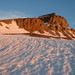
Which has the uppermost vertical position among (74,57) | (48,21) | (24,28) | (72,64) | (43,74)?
(48,21)

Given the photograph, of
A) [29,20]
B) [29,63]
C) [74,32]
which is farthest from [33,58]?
[74,32]

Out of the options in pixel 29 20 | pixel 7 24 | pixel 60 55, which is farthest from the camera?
pixel 29 20

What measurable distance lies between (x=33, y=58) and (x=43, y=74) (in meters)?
2.64

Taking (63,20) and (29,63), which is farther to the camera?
(63,20)

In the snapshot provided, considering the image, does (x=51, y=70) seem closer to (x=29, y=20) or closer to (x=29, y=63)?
(x=29, y=63)

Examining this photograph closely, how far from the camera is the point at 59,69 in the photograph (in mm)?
8156

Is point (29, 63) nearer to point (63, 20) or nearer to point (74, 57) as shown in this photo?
point (74, 57)

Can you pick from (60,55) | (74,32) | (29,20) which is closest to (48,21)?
(74,32)

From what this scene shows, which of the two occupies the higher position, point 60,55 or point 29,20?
point 29,20

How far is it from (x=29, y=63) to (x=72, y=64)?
8.50 ft

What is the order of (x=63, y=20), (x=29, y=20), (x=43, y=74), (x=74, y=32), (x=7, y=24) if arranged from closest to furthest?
1. (x=43, y=74)
2. (x=7, y=24)
3. (x=29, y=20)
4. (x=74, y=32)
5. (x=63, y=20)

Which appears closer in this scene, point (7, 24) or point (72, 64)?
point (72, 64)

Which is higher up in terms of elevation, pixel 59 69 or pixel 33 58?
pixel 33 58

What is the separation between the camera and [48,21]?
13850 cm
